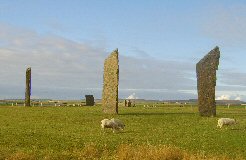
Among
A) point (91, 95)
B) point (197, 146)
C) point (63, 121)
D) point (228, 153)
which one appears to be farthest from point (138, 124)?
point (91, 95)

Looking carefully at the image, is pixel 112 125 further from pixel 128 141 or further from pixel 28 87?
pixel 28 87

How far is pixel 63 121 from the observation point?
35.0m

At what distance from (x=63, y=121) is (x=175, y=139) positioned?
12546 millimetres

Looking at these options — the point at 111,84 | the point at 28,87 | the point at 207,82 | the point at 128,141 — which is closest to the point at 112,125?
the point at 128,141

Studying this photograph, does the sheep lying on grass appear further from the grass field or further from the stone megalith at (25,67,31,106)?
the stone megalith at (25,67,31,106)

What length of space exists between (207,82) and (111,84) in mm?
8089

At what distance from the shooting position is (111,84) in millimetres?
43594

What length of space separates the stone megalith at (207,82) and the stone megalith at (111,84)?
6919 millimetres

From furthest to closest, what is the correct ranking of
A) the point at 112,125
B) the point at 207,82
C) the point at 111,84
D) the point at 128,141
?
the point at 111,84 < the point at 207,82 < the point at 112,125 < the point at 128,141

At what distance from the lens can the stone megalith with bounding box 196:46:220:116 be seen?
137 feet

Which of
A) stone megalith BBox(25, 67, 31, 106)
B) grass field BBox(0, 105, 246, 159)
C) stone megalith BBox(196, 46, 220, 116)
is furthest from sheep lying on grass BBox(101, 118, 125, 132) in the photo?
stone megalith BBox(25, 67, 31, 106)

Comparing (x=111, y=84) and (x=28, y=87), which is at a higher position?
(x=28, y=87)

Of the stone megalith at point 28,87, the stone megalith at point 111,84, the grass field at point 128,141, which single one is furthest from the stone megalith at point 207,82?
the stone megalith at point 28,87

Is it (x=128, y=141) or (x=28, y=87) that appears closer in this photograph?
(x=128, y=141)
